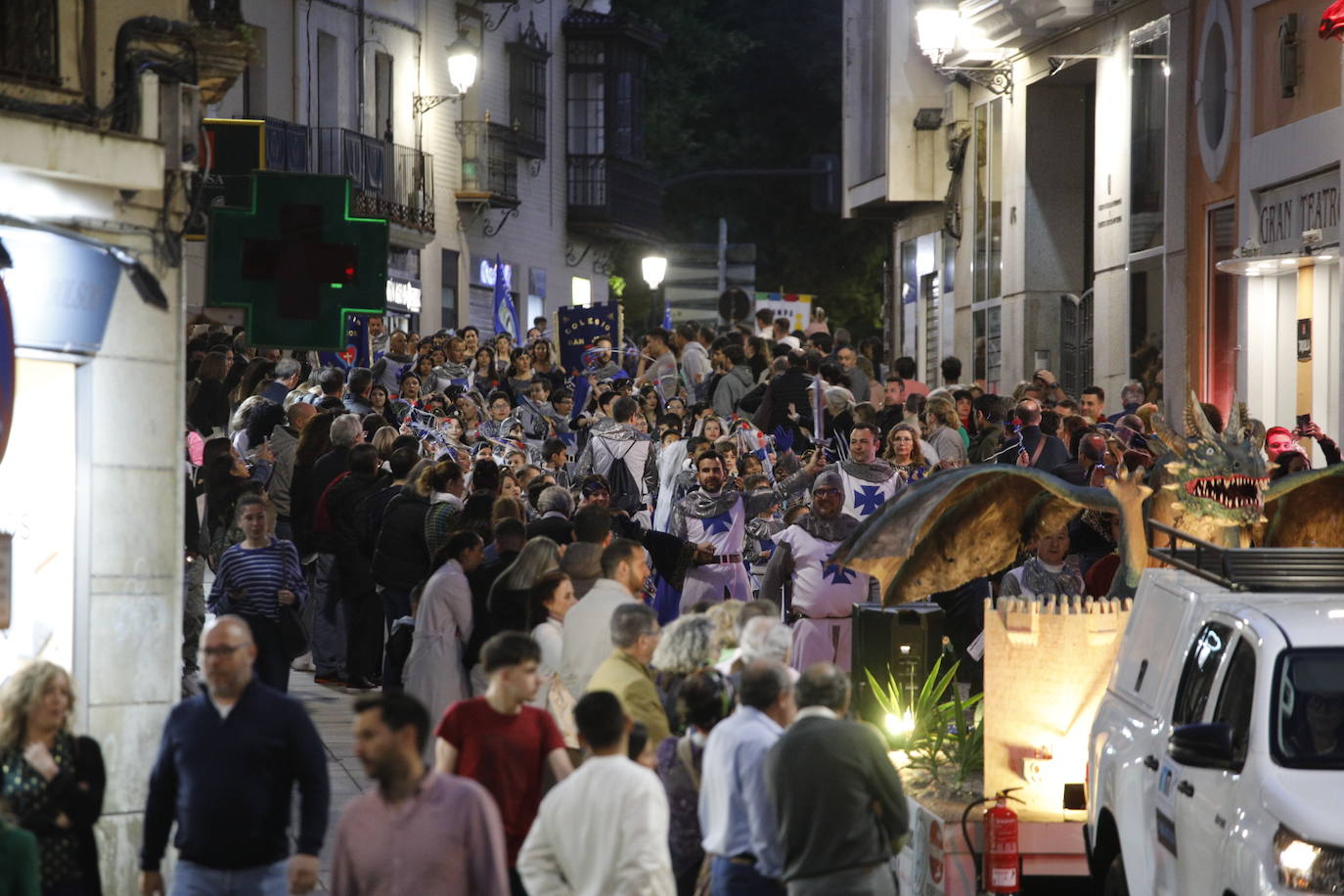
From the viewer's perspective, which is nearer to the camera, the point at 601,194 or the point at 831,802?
the point at 831,802

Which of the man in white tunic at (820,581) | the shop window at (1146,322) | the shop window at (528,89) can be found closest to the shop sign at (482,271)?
the shop window at (528,89)

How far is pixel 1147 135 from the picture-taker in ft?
85.6

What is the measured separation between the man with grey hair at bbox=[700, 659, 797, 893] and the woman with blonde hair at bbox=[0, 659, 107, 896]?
223 centimetres

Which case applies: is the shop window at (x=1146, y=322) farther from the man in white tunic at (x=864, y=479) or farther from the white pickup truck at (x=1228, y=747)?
the white pickup truck at (x=1228, y=747)

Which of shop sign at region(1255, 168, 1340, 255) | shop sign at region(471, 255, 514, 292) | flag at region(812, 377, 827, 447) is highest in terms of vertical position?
shop sign at region(471, 255, 514, 292)

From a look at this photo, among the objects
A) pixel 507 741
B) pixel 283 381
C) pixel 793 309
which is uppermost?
pixel 793 309

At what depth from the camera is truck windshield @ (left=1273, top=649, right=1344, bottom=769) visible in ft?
27.0

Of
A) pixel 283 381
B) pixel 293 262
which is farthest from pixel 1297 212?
pixel 293 262

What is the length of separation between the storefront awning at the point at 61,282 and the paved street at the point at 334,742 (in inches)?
96.8

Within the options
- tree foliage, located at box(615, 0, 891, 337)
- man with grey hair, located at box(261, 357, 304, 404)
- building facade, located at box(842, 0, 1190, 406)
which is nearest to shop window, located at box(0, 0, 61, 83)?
man with grey hair, located at box(261, 357, 304, 404)

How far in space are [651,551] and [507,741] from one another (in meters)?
6.80

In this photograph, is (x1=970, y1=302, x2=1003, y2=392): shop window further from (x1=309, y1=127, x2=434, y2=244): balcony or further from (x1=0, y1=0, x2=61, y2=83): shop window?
(x1=0, y1=0, x2=61, y2=83): shop window

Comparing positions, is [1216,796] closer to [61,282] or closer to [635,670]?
[635,670]

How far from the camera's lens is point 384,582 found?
15.6m
